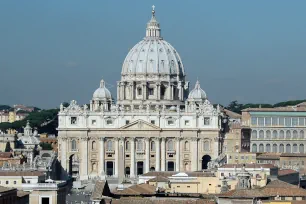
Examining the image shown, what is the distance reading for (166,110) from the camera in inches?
6850

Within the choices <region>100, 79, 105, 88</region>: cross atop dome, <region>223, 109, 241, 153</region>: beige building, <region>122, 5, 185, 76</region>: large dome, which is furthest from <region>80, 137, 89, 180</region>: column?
<region>122, 5, 185, 76</region>: large dome

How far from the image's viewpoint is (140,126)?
169250 millimetres

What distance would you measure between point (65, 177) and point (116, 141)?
19.6 metres

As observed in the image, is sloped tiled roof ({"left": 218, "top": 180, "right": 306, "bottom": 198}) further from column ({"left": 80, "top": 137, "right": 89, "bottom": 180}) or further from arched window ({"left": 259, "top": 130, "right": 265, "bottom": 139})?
column ({"left": 80, "top": 137, "right": 89, "bottom": 180})

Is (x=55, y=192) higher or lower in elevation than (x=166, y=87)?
lower

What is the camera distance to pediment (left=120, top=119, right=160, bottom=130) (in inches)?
6654

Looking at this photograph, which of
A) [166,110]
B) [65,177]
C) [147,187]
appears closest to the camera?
[147,187]

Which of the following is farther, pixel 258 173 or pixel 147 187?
pixel 258 173

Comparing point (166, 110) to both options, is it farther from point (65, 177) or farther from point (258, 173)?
point (258, 173)

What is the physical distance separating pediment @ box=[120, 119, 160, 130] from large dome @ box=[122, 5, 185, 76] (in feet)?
57.6

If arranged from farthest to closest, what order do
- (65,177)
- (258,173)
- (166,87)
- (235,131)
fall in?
(166,87) → (235,131) → (65,177) → (258,173)

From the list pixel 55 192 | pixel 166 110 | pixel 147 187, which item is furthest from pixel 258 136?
pixel 55 192

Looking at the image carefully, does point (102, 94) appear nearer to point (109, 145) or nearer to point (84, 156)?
point (109, 145)

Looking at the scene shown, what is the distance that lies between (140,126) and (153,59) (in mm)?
18939
